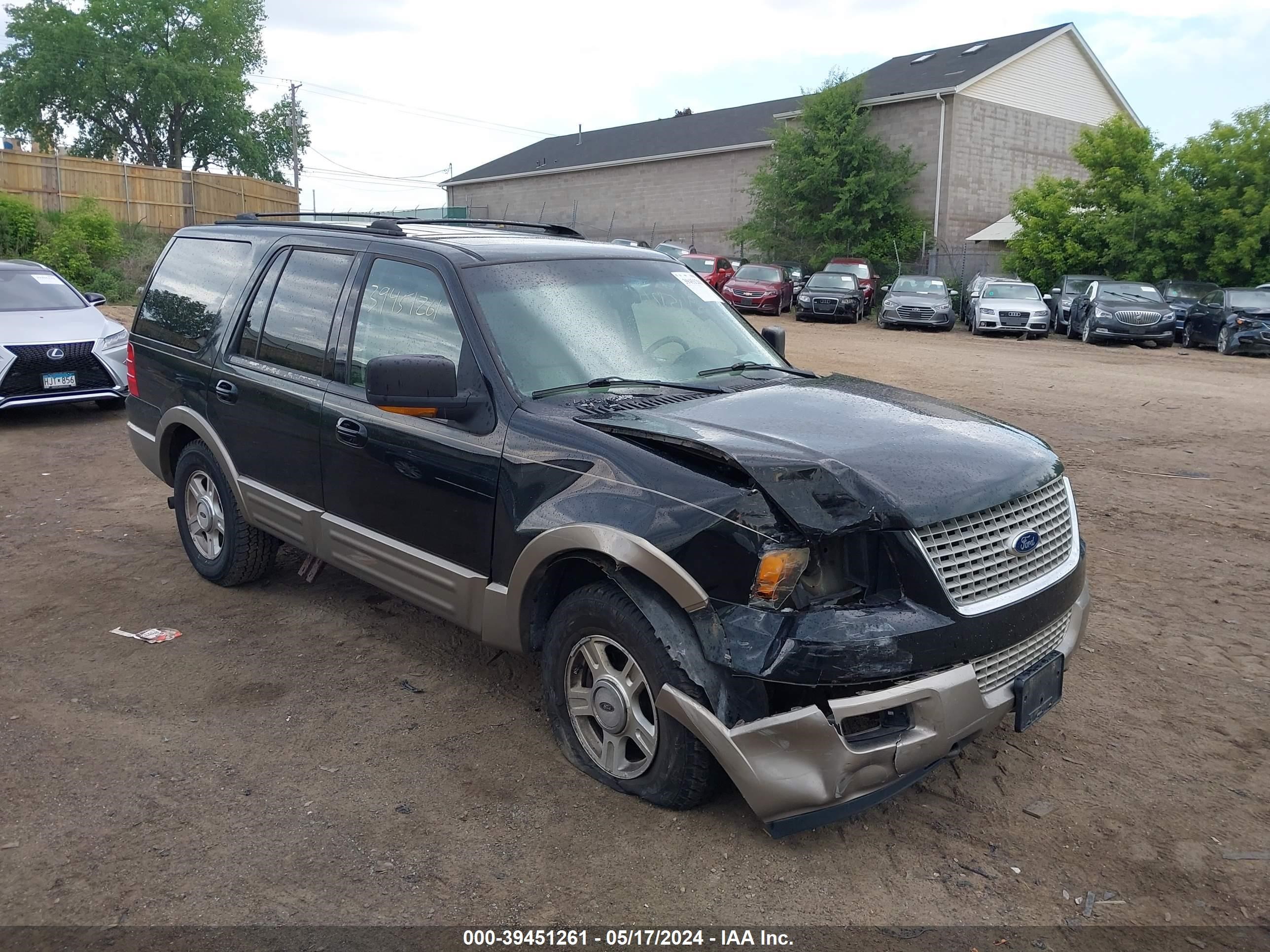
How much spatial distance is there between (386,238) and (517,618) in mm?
1847

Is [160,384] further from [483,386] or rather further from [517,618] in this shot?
[517,618]

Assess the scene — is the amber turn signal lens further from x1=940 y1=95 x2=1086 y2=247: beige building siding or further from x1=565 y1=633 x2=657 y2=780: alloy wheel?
x1=940 y1=95 x2=1086 y2=247: beige building siding

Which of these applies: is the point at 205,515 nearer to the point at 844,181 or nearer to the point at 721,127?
the point at 844,181

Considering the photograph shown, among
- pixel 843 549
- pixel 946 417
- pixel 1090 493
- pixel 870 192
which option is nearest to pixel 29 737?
pixel 843 549

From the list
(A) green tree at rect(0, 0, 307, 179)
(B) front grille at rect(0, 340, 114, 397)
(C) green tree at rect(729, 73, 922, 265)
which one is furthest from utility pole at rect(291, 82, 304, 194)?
(B) front grille at rect(0, 340, 114, 397)

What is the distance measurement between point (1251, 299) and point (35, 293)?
859 inches

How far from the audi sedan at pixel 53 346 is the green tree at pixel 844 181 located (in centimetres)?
2997

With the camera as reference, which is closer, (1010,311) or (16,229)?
(16,229)

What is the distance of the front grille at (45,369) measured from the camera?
34.1ft

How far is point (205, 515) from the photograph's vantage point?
5.79 metres

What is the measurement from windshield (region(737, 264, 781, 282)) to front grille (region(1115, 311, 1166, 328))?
9.06m

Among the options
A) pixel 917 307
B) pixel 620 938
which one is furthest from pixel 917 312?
pixel 620 938

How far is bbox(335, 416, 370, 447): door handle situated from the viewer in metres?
4.44

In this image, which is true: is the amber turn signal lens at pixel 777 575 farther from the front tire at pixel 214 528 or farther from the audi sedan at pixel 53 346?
the audi sedan at pixel 53 346
